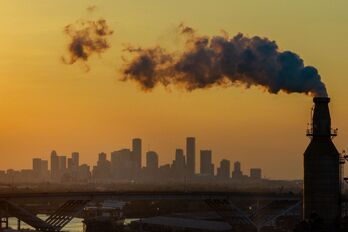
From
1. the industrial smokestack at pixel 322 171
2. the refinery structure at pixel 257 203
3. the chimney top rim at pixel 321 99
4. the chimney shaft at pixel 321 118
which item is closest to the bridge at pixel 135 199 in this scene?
the refinery structure at pixel 257 203

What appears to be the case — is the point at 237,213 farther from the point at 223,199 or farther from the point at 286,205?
the point at 286,205

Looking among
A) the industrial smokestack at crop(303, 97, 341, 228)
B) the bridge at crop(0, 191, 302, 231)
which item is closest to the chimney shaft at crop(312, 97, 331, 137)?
the industrial smokestack at crop(303, 97, 341, 228)

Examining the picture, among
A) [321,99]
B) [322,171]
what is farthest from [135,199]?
[321,99]

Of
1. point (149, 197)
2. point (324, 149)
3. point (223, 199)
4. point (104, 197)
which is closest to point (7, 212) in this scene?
point (104, 197)

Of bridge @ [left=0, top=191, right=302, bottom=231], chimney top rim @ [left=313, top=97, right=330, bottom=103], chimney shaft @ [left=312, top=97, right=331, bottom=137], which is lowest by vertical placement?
bridge @ [left=0, top=191, right=302, bottom=231]

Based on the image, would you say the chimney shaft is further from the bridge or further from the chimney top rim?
the bridge

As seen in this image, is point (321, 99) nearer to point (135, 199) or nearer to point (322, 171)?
point (322, 171)
